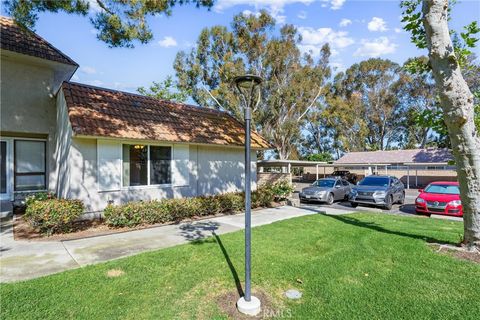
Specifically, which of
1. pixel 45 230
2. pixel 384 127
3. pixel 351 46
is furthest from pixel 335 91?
pixel 45 230

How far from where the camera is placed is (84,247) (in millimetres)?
6434

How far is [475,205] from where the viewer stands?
580cm

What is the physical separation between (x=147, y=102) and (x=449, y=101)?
429 inches

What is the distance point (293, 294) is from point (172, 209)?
5.84m

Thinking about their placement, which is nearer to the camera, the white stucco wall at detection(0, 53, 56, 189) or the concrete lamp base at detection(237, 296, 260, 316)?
the concrete lamp base at detection(237, 296, 260, 316)

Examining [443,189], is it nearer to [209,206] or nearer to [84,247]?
[209,206]

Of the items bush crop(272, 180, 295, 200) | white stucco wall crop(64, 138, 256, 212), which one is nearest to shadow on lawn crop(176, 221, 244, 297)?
white stucco wall crop(64, 138, 256, 212)

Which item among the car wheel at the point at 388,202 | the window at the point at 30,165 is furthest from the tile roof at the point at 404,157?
the window at the point at 30,165

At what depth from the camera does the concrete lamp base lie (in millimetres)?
3830

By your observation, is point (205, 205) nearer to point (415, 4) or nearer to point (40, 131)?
point (40, 131)

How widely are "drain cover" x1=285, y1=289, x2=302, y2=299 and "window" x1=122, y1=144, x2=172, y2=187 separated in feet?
Result: 24.2

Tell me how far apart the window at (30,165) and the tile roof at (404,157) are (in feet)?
109

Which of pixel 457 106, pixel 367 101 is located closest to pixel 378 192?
pixel 457 106

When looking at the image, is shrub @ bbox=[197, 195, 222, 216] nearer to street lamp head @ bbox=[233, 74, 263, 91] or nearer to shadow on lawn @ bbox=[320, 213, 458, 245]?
shadow on lawn @ bbox=[320, 213, 458, 245]
